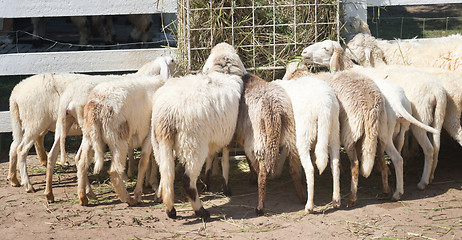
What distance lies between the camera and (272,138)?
5.82m

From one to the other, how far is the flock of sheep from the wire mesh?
31.8 inches

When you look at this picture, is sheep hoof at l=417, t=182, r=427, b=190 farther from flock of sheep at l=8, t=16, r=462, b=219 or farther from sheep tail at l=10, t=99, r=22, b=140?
sheep tail at l=10, t=99, r=22, b=140

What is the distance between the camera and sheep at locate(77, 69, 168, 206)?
5.89 metres

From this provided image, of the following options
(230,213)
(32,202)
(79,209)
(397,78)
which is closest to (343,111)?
(397,78)

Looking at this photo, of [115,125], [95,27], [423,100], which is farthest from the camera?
[95,27]

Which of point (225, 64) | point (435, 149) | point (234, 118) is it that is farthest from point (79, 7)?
point (435, 149)

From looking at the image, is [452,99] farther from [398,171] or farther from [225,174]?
[225,174]

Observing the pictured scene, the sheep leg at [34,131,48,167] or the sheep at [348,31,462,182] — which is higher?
the sheep at [348,31,462,182]

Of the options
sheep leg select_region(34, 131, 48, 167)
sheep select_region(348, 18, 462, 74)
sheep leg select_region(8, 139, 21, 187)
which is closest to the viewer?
sheep leg select_region(8, 139, 21, 187)

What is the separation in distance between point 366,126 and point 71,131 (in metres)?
3.66

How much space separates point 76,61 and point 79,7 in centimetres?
78

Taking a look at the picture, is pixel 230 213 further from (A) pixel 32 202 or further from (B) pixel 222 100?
(A) pixel 32 202

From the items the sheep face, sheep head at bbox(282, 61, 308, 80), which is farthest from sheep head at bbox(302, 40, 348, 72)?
sheep head at bbox(282, 61, 308, 80)

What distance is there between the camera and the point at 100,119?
5875 millimetres
